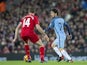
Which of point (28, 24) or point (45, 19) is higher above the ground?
point (45, 19)

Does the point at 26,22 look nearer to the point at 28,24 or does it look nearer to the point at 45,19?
the point at 28,24

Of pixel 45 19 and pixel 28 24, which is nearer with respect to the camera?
pixel 28 24

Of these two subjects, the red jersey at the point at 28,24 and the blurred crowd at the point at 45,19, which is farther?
the blurred crowd at the point at 45,19

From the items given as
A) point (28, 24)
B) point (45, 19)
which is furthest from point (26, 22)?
point (45, 19)

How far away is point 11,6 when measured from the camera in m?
30.4

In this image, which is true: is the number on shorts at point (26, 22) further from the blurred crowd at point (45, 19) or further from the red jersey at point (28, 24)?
the blurred crowd at point (45, 19)

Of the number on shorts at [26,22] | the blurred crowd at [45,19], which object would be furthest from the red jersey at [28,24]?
the blurred crowd at [45,19]

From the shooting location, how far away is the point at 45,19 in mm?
28156

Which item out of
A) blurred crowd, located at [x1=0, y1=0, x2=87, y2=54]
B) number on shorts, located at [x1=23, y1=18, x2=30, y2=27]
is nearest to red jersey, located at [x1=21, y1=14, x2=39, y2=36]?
number on shorts, located at [x1=23, y1=18, x2=30, y2=27]

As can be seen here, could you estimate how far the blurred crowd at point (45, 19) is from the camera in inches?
1005

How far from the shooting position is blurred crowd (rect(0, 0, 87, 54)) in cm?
2552

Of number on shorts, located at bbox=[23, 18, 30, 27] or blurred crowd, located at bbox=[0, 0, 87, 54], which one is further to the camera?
blurred crowd, located at bbox=[0, 0, 87, 54]

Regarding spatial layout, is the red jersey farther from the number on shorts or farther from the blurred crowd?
the blurred crowd

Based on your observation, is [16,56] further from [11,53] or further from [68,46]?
[68,46]
